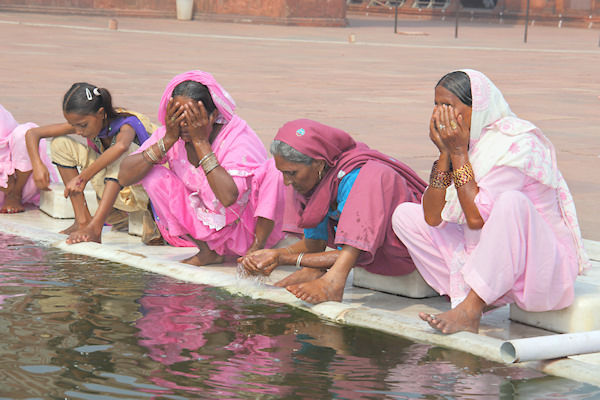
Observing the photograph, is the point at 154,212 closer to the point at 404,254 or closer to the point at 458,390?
the point at 404,254

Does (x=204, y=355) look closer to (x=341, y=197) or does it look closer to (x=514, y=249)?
(x=341, y=197)

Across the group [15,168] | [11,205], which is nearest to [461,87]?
[15,168]

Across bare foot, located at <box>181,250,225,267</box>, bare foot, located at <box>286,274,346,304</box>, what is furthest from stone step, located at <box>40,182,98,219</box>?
bare foot, located at <box>286,274,346,304</box>

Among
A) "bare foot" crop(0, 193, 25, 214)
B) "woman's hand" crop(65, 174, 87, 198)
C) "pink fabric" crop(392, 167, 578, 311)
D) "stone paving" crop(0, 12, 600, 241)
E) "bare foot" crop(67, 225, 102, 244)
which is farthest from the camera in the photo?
"stone paving" crop(0, 12, 600, 241)

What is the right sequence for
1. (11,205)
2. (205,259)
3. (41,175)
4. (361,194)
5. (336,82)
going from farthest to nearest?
(336,82) → (11,205) → (41,175) → (205,259) → (361,194)

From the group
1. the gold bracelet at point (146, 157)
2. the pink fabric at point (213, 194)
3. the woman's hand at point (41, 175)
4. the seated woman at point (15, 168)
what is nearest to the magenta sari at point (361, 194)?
the pink fabric at point (213, 194)

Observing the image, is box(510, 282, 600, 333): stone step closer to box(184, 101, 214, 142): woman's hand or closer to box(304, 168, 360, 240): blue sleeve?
box(304, 168, 360, 240): blue sleeve

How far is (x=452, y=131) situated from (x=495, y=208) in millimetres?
359

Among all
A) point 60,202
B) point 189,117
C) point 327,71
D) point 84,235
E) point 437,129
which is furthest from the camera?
point 327,71

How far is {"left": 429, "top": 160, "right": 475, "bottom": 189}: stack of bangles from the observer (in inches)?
154

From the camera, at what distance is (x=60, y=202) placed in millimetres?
6234

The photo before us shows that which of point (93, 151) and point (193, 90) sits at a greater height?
point (193, 90)

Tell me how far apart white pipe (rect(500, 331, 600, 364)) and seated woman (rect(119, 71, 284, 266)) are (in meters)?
1.69

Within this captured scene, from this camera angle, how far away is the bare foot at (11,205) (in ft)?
20.9
